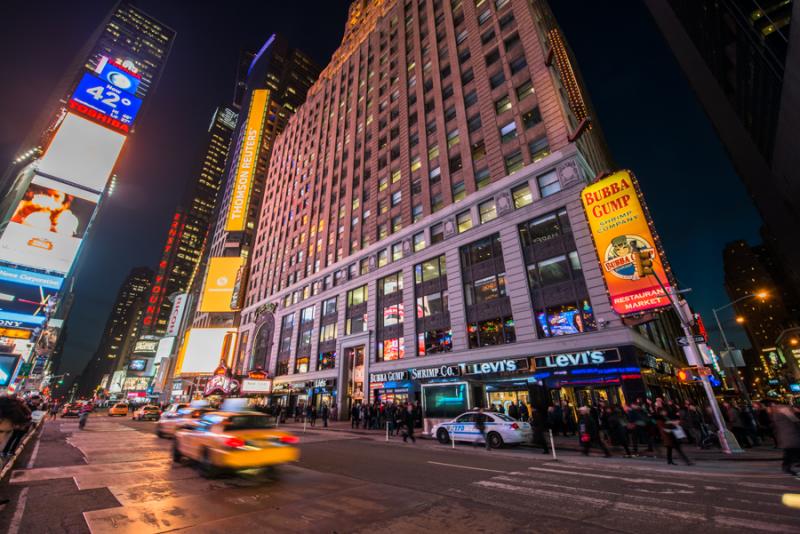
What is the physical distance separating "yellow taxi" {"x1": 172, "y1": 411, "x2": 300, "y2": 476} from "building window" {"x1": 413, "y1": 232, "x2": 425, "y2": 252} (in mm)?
23709

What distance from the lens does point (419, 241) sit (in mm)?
32062

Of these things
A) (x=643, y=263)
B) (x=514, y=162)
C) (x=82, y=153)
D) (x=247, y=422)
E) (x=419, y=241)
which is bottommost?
(x=247, y=422)

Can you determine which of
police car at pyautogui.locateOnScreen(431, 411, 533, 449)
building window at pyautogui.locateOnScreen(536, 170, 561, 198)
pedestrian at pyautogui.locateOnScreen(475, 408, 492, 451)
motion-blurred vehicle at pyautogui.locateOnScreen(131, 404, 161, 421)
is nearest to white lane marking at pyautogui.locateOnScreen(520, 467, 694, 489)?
police car at pyautogui.locateOnScreen(431, 411, 533, 449)

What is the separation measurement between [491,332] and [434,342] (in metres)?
5.41

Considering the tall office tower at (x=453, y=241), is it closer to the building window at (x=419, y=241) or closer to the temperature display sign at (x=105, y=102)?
the building window at (x=419, y=241)

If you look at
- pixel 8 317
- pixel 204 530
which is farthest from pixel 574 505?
pixel 8 317

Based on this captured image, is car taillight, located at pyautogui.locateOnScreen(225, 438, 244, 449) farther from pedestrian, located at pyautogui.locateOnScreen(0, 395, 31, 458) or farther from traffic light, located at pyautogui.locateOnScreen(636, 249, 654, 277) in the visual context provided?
traffic light, located at pyautogui.locateOnScreen(636, 249, 654, 277)

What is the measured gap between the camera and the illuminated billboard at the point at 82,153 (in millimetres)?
50500

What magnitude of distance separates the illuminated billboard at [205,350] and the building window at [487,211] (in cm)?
4818

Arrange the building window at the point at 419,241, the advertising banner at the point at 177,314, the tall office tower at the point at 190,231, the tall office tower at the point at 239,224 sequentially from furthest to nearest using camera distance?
the tall office tower at the point at 190,231
the advertising banner at the point at 177,314
the tall office tower at the point at 239,224
the building window at the point at 419,241

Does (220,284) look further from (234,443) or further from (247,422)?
(234,443)

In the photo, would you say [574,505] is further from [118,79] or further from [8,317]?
[118,79]

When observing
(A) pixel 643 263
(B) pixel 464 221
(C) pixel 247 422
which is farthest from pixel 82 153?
(A) pixel 643 263

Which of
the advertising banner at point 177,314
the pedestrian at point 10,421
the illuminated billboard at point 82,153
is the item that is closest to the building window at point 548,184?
the pedestrian at point 10,421
